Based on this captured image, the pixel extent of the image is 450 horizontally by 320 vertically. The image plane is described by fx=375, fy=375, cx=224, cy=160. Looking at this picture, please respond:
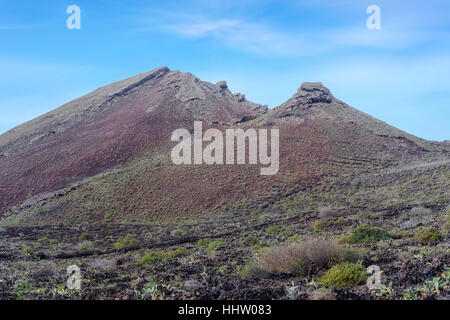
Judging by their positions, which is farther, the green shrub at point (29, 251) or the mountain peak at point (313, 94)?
the mountain peak at point (313, 94)

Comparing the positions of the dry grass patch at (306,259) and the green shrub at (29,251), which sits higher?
the dry grass patch at (306,259)

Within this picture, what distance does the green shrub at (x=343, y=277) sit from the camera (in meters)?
7.10

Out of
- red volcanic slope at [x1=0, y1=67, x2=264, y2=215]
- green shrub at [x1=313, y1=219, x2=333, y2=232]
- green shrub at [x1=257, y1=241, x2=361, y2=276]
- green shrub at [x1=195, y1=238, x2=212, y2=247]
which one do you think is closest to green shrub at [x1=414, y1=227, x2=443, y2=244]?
green shrub at [x1=257, y1=241, x2=361, y2=276]

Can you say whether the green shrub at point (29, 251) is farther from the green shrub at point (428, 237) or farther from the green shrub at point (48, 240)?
the green shrub at point (428, 237)

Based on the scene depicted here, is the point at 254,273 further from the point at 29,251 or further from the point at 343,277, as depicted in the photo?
the point at 29,251

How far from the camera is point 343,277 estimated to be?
7.17 metres

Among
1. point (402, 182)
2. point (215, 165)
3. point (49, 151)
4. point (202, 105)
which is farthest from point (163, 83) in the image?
point (402, 182)

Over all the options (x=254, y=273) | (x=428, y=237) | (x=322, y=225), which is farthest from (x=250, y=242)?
(x=254, y=273)

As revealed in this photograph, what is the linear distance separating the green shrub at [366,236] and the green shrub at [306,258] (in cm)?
414

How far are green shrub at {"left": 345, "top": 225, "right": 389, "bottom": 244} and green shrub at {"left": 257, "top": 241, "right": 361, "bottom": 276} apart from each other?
4143 millimetres

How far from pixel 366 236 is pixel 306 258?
5.63 m

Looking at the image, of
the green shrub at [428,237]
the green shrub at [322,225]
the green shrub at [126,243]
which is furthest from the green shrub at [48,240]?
the green shrub at [428,237]
